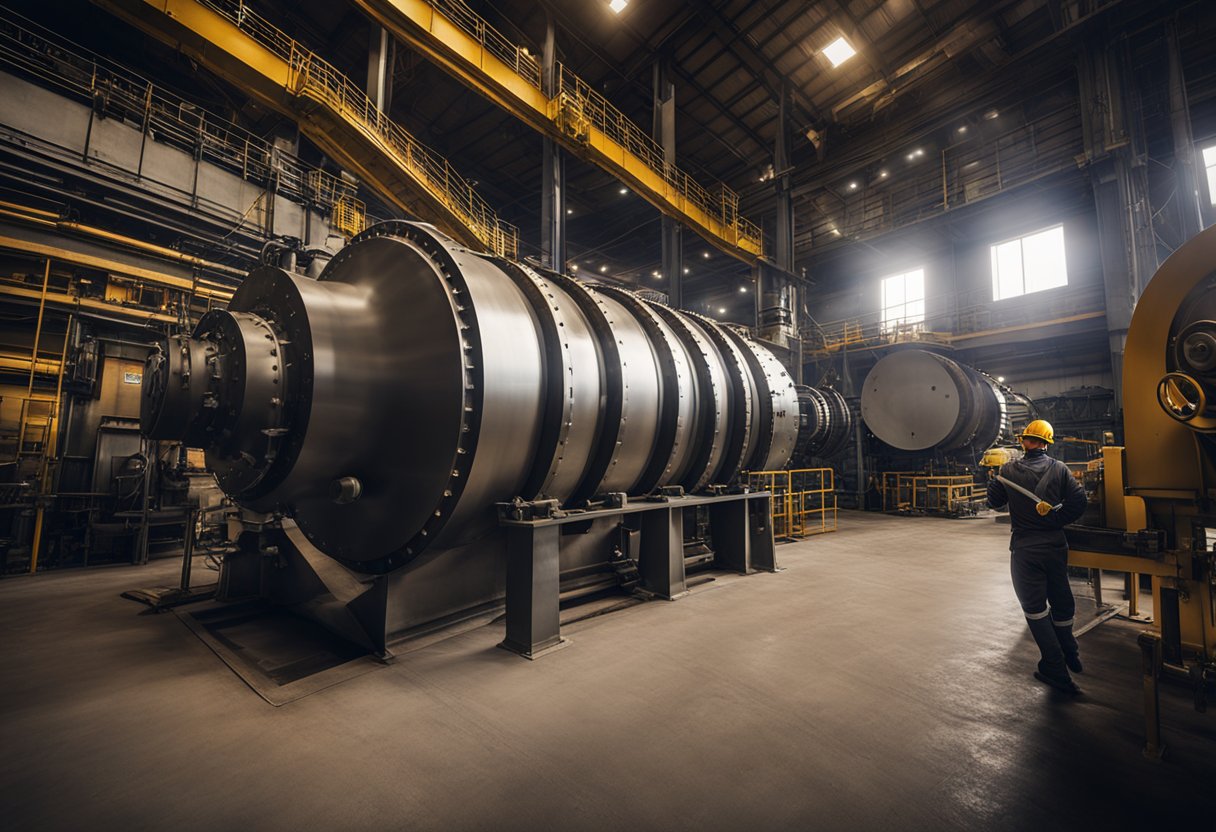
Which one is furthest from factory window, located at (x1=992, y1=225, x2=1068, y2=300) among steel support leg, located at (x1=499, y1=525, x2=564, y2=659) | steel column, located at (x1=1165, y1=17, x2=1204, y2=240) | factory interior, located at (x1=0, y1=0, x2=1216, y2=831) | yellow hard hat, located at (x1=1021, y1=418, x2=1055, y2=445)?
steel support leg, located at (x1=499, y1=525, x2=564, y2=659)

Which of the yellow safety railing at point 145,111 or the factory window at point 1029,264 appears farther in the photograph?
the factory window at point 1029,264

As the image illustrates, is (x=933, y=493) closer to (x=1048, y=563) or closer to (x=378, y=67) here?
(x=1048, y=563)

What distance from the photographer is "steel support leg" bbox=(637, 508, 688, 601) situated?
15.5 feet

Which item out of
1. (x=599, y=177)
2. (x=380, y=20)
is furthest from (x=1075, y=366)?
(x=380, y=20)

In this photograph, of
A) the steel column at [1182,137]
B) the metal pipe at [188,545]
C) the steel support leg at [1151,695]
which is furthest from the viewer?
the steel column at [1182,137]

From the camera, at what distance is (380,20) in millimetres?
9031

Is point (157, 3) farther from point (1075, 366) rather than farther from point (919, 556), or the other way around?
point (1075, 366)

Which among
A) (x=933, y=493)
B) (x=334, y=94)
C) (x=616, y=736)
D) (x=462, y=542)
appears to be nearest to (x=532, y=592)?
(x=462, y=542)

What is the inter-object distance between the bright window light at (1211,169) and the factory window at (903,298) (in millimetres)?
7550

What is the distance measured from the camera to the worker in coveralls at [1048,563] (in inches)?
119

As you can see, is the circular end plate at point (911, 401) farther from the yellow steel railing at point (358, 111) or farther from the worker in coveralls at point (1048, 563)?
the yellow steel railing at point (358, 111)

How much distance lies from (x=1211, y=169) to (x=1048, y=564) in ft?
63.7

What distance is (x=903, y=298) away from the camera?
21.0m

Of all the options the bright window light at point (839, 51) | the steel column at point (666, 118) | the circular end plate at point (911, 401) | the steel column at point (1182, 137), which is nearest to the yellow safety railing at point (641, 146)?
the steel column at point (666, 118)
